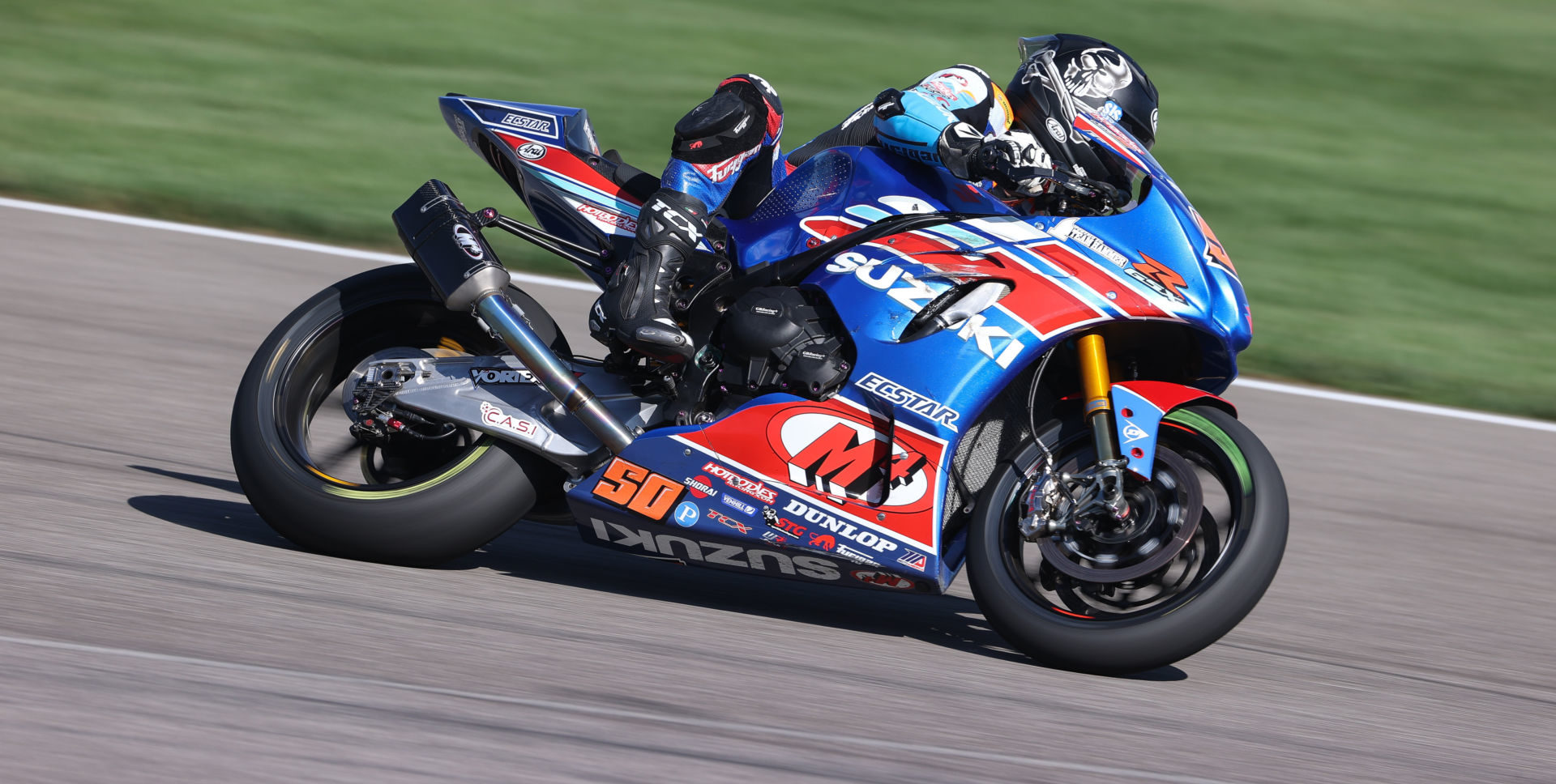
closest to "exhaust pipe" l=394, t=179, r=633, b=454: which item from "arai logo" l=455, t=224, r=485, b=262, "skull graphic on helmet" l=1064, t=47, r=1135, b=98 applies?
"arai logo" l=455, t=224, r=485, b=262

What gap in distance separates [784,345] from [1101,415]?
2.64 feet

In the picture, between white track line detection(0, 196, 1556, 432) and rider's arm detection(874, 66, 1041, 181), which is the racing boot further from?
white track line detection(0, 196, 1556, 432)

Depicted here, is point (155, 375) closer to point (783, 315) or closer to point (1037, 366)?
point (783, 315)

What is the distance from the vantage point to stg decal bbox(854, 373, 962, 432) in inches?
160

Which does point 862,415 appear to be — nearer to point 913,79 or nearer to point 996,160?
point 996,160

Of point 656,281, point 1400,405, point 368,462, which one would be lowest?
point 1400,405

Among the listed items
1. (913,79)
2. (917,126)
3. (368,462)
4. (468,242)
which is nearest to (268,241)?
(368,462)

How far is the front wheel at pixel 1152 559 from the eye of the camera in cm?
390

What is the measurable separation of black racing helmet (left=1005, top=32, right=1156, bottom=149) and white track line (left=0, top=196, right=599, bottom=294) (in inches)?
167

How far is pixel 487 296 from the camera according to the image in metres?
4.41

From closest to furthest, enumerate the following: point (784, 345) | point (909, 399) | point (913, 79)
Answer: point (909, 399) < point (784, 345) < point (913, 79)

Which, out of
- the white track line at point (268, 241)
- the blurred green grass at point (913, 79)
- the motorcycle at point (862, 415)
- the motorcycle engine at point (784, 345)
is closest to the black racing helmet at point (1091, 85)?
the motorcycle at point (862, 415)

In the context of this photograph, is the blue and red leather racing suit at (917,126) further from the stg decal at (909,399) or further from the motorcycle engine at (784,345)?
the stg decal at (909,399)

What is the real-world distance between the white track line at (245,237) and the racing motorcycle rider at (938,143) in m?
3.96
